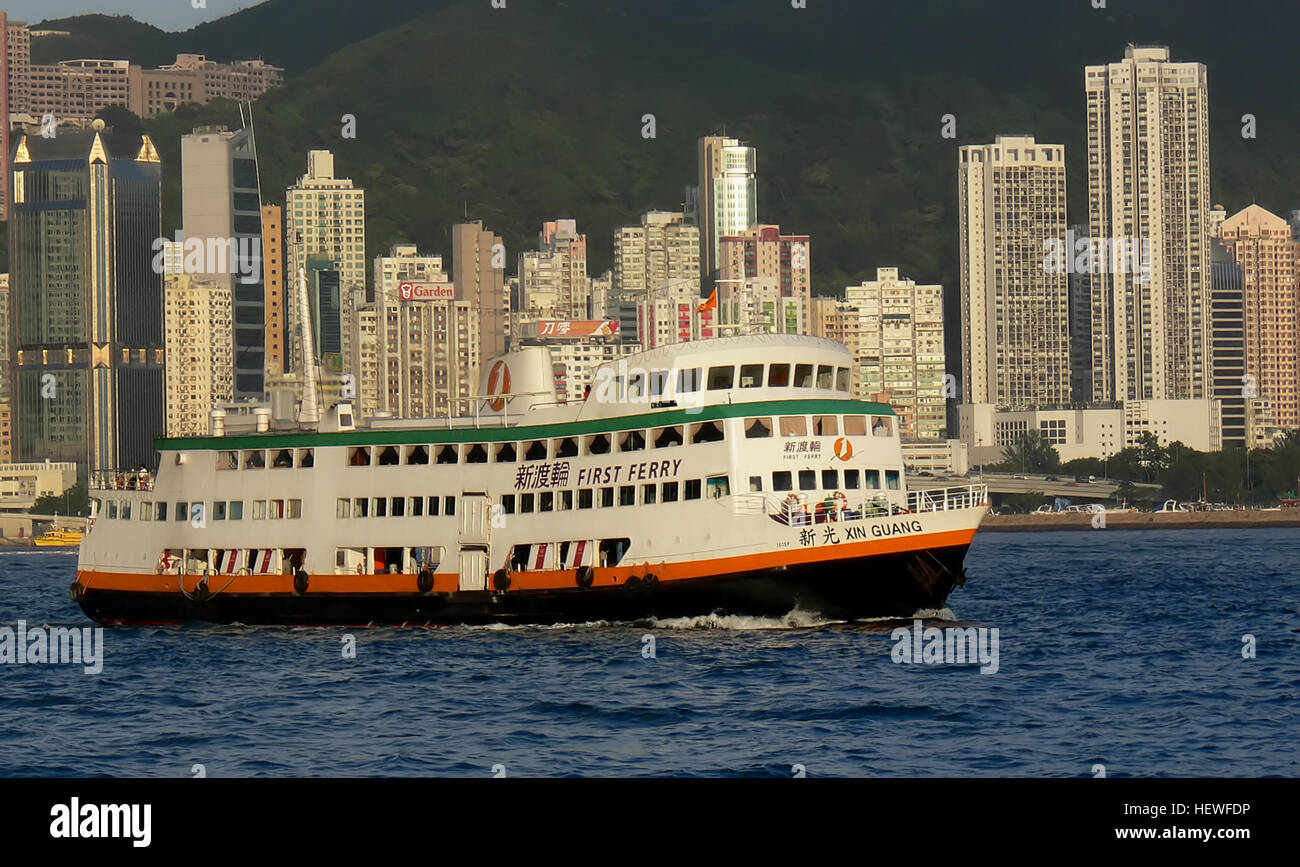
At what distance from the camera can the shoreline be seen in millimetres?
183125

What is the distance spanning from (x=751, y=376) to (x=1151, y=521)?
153 m

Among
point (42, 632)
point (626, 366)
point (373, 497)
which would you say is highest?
point (626, 366)

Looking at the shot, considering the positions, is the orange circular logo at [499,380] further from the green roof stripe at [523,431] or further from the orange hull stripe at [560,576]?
the orange hull stripe at [560,576]

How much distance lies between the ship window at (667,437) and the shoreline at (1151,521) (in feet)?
455

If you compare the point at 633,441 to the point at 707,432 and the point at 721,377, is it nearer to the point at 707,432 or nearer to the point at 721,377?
the point at 707,432

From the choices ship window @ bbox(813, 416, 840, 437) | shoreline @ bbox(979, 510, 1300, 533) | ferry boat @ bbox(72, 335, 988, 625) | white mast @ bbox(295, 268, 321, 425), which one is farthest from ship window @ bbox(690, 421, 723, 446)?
shoreline @ bbox(979, 510, 1300, 533)

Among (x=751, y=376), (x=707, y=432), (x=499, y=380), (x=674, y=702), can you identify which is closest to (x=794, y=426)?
(x=751, y=376)

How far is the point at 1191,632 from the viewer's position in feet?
155

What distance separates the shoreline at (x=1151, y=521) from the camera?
183125mm
